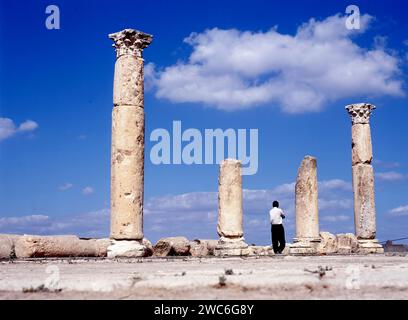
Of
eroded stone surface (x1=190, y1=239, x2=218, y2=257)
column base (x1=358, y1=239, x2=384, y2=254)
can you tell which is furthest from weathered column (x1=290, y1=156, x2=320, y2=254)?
eroded stone surface (x1=190, y1=239, x2=218, y2=257)

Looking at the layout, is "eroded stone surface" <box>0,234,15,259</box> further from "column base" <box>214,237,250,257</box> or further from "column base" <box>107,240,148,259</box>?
"column base" <box>214,237,250,257</box>

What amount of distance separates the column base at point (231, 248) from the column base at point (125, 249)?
4402mm

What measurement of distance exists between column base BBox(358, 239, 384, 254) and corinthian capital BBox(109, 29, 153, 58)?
Answer: 454 inches

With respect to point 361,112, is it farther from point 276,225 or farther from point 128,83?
point 128,83

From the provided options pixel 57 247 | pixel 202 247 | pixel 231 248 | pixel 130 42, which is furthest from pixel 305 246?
pixel 130 42

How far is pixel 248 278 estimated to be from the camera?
7.00 meters

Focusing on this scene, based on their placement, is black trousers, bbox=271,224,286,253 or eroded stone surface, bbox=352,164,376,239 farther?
eroded stone surface, bbox=352,164,376,239

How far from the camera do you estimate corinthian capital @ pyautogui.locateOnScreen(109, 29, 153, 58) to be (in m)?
17.3

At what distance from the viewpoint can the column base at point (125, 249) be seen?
16250 mm

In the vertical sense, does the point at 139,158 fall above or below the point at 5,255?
above
